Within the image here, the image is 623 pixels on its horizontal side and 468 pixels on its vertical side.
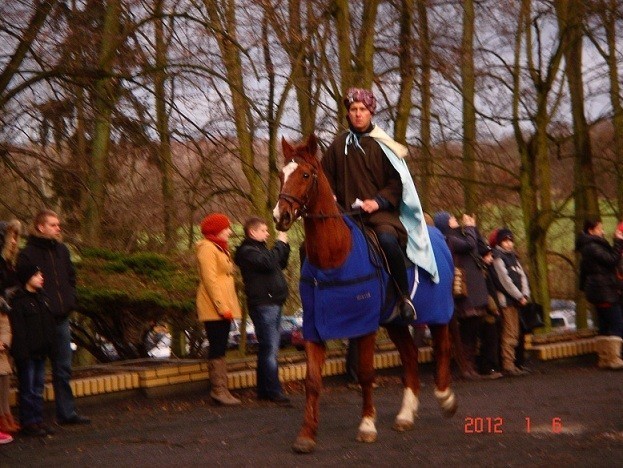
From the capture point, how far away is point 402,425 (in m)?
11.0

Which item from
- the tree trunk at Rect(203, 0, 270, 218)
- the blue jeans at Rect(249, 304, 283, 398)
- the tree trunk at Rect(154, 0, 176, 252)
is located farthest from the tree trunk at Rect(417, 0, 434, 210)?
the blue jeans at Rect(249, 304, 283, 398)

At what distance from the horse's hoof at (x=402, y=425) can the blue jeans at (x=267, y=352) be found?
9.17ft

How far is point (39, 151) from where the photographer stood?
753 inches

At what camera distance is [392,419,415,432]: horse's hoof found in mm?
10977

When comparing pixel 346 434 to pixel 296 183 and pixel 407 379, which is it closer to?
pixel 407 379

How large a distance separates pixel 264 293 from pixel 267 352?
649 mm

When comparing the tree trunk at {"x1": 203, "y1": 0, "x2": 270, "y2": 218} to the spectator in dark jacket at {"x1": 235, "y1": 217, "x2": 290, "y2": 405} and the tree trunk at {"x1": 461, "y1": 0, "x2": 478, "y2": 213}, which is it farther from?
the tree trunk at {"x1": 461, "y1": 0, "x2": 478, "y2": 213}

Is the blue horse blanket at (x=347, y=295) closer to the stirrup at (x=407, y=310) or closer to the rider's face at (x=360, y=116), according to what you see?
the stirrup at (x=407, y=310)

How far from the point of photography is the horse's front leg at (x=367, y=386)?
1034 cm

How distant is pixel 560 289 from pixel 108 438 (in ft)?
138

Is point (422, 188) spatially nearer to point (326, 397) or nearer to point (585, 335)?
point (585, 335)

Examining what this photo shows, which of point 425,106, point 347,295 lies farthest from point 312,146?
point 425,106

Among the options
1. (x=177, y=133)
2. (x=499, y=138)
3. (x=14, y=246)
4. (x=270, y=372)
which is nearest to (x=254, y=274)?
(x=270, y=372)
